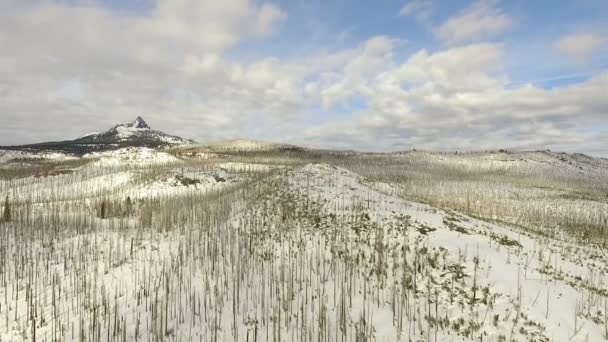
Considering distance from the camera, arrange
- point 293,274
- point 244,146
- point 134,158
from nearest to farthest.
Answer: point 293,274 < point 134,158 < point 244,146

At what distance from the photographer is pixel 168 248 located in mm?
13898

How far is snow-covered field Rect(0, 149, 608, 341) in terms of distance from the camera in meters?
8.98

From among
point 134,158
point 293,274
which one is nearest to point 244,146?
point 134,158

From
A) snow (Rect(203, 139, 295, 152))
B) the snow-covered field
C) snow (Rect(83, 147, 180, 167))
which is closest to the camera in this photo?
the snow-covered field

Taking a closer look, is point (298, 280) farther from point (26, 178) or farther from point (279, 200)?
point (26, 178)

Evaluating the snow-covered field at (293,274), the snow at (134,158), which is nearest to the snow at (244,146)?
the snow at (134,158)

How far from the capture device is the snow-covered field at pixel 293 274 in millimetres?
8977

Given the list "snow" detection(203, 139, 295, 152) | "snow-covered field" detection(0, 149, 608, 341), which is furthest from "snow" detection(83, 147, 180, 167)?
"snow-covered field" detection(0, 149, 608, 341)

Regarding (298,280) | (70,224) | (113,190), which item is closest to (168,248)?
(298,280)

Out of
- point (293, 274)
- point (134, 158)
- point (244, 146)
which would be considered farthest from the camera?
point (244, 146)

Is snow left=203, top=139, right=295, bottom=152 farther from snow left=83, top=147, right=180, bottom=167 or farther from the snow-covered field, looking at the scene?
the snow-covered field

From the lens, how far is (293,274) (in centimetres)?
1162

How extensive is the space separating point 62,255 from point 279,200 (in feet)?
30.8

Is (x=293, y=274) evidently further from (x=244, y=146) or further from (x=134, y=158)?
(x=244, y=146)
